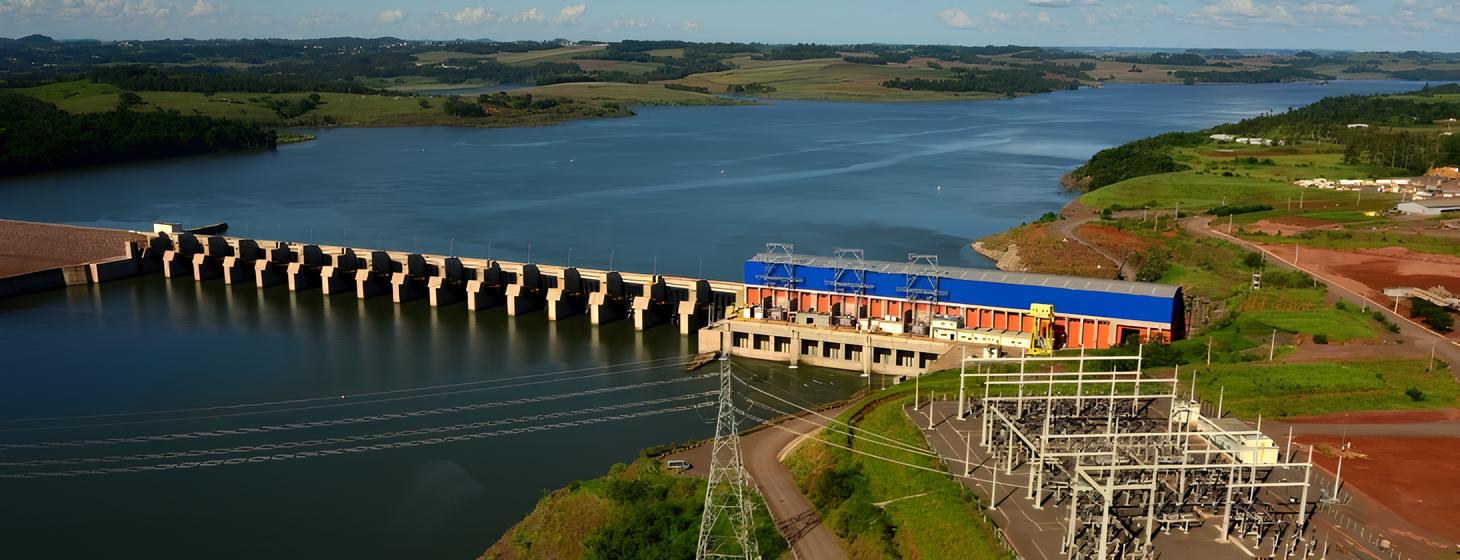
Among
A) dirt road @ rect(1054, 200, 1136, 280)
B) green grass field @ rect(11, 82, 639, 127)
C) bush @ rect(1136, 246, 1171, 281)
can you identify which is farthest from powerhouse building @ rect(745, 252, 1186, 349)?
green grass field @ rect(11, 82, 639, 127)

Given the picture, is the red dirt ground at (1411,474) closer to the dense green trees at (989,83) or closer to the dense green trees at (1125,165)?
the dense green trees at (1125,165)

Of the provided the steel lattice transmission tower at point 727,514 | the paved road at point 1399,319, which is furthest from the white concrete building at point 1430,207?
the steel lattice transmission tower at point 727,514

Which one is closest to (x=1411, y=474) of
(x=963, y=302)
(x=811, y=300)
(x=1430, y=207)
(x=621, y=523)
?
(x=963, y=302)

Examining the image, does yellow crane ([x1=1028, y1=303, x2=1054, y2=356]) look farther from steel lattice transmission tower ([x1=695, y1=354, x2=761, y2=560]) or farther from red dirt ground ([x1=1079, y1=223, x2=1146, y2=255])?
red dirt ground ([x1=1079, y1=223, x2=1146, y2=255])

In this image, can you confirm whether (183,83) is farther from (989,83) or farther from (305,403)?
(989,83)

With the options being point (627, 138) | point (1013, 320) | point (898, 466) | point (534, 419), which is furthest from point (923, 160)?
point (898, 466)

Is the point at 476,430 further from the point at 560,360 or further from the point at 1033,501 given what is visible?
the point at 1033,501
